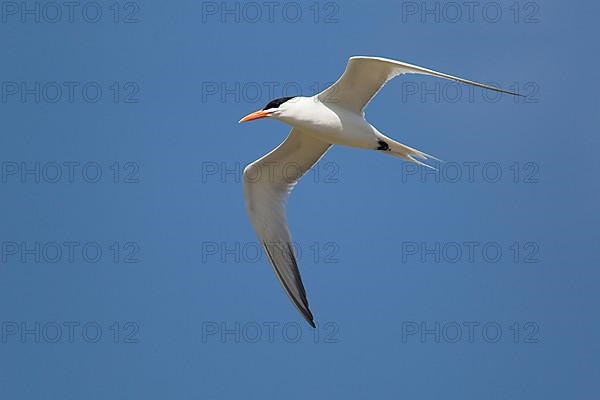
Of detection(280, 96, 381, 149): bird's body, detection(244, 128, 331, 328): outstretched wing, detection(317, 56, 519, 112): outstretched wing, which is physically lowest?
detection(244, 128, 331, 328): outstretched wing

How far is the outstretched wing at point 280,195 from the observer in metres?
10.8

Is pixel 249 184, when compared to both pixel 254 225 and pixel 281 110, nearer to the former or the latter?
pixel 254 225

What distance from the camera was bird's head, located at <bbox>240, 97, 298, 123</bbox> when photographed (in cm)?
971

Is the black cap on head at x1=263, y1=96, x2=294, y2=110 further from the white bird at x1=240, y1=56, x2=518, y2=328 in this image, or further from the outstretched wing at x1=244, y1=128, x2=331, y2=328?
the outstretched wing at x1=244, y1=128, x2=331, y2=328

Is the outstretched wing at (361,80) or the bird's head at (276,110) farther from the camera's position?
the bird's head at (276,110)

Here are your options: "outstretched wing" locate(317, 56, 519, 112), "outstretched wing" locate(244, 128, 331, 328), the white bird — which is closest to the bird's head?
the white bird

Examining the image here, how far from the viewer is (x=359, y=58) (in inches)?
356

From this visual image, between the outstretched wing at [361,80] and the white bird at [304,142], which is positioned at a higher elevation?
the outstretched wing at [361,80]

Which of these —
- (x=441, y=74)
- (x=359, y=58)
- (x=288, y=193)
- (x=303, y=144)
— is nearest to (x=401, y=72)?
(x=359, y=58)

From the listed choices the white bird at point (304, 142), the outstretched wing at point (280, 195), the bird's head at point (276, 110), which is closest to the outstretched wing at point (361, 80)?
the white bird at point (304, 142)

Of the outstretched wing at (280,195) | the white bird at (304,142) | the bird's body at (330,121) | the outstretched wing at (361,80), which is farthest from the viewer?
the outstretched wing at (280,195)

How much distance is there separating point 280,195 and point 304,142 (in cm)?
85

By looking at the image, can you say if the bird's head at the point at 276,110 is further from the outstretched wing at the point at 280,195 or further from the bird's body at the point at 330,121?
the outstretched wing at the point at 280,195

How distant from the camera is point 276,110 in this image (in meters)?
9.77
